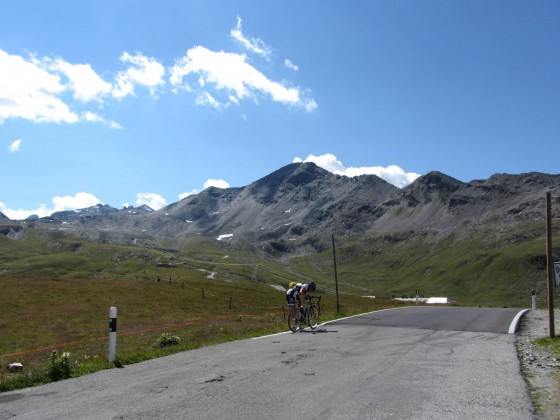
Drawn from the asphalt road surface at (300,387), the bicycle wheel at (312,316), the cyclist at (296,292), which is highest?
the cyclist at (296,292)

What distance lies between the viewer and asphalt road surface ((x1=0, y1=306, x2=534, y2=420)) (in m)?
8.01

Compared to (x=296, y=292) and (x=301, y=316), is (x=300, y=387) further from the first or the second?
(x=301, y=316)

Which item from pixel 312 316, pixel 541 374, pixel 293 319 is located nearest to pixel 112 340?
pixel 293 319

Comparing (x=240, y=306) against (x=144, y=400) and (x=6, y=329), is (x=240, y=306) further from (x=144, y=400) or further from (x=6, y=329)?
(x=144, y=400)

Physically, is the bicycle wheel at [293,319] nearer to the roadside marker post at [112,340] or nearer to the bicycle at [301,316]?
the bicycle at [301,316]

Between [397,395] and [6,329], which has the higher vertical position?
[397,395]

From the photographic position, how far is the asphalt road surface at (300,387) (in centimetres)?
801

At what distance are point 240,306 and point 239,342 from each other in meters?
42.6

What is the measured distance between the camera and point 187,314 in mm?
48781

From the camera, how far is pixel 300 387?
9.65 meters

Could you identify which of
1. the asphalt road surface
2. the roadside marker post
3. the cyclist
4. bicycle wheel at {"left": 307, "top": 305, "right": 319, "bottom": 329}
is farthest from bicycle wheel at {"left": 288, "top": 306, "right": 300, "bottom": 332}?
the roadside marker post

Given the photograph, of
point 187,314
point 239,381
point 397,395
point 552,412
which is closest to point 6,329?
point 187,314

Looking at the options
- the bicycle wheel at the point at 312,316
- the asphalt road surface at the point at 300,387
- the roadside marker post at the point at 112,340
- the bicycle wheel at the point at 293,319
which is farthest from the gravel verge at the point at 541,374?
the roadside marker post at the point at 112,340

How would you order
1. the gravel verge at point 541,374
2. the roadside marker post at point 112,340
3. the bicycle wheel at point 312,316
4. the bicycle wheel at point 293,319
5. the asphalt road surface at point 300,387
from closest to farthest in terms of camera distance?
the asphalt road surface at point 300,387 → the gravel verge at point 541,374 → the roadside marker post at point 112,340 → the bicycle wheel at point 293,319 → the bicycle wheel at point 312,316
